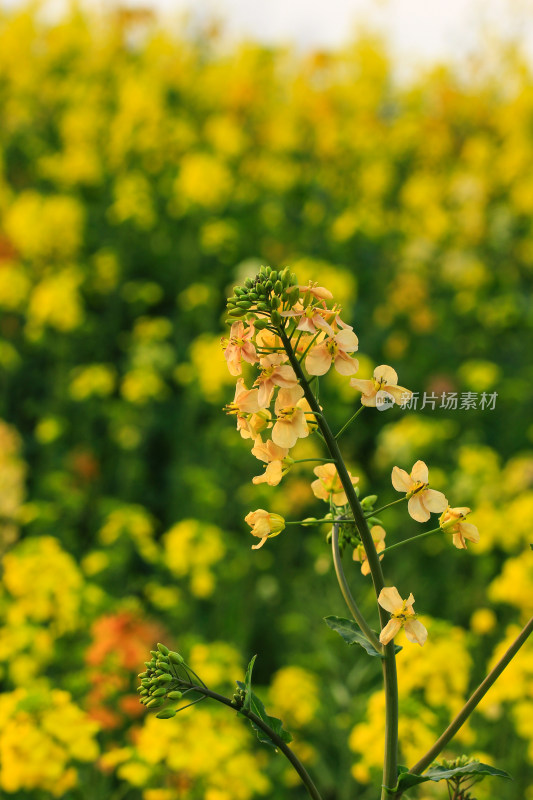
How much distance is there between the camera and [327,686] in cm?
366

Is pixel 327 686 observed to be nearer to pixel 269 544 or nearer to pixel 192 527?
pixel 192 527

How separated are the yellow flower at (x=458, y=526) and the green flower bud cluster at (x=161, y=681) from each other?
399 millimetres

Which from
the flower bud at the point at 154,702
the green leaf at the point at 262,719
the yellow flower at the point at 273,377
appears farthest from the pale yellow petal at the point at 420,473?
the flower bud at the point at 154,702

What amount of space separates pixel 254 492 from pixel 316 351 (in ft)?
11.6

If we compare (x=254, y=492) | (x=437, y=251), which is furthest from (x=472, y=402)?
(x=437, y=251)

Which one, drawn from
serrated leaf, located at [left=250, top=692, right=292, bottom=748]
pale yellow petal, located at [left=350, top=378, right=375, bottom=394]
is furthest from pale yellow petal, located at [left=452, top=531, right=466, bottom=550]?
serrated leaf, located at [left=250, top=692, right=292, bottom=748]

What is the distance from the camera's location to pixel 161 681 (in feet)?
3.36

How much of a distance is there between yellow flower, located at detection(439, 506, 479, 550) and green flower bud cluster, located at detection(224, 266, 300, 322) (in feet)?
1.17

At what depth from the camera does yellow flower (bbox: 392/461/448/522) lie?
3.57 ft

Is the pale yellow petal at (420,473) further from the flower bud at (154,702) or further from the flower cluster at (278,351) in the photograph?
the flower bud at (154,702)

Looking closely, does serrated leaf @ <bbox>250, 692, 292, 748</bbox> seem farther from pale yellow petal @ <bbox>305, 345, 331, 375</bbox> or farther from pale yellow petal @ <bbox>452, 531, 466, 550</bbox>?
pale yellow petal @ <bbox>305, 345, 331, 375</bbox>

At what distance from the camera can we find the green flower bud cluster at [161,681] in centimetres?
101

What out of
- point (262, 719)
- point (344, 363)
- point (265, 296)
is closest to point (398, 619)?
point (262, 719)

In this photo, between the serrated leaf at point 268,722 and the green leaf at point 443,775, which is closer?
the green leaf at point 443,775
